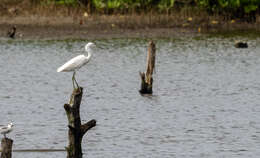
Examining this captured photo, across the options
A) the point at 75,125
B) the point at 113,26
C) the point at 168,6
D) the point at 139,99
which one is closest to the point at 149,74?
the point at 139,99

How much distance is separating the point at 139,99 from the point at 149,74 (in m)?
1.22

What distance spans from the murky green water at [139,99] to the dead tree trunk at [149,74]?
0.32m

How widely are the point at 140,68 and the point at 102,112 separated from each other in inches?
441

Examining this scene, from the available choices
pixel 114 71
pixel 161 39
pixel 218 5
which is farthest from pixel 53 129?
pixel 218 5

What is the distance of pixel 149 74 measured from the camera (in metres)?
27.4

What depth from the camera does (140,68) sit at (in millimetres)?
36875

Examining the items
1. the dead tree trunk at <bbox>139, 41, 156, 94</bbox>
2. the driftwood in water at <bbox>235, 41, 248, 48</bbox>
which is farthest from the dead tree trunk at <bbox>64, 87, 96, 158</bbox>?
the driftwood in water at <bbox>235, 41, 248, 48</bbox>

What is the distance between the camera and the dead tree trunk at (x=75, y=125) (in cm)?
1739

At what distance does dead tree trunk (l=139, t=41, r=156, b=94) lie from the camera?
1066 inches

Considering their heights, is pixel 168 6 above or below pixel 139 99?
above

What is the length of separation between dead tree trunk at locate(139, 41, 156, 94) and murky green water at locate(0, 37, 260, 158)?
32 centimetres

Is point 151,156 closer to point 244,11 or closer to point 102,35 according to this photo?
point 102,35

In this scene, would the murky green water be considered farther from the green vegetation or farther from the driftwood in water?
the green vegetation

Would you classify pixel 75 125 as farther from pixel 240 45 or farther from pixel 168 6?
pixel 168 6
